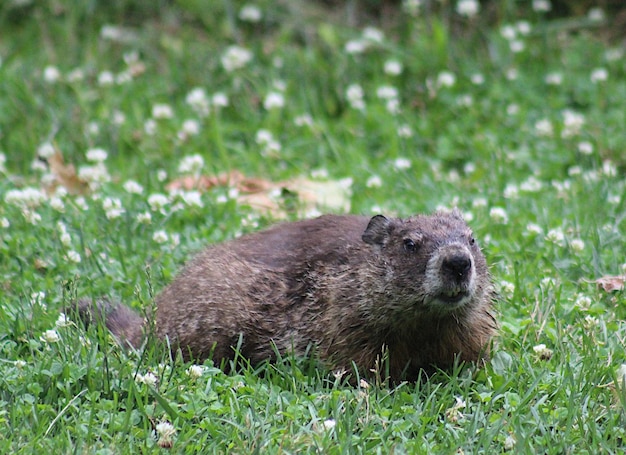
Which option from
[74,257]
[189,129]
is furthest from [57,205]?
[189,129]

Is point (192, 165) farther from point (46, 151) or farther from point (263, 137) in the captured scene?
point (46, 151)

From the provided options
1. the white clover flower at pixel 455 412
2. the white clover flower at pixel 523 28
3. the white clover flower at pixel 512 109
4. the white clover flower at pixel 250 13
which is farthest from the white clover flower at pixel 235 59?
the white clover flower at pixel 455 412

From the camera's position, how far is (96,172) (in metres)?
6.84

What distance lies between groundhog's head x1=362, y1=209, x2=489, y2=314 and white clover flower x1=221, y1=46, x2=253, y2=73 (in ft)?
13.7

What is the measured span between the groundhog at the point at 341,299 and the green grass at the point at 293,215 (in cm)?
15

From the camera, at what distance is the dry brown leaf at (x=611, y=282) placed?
5.16 meters

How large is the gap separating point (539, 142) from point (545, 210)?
152 cm

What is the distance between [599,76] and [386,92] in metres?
1.76

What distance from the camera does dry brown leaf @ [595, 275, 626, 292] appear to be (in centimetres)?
516

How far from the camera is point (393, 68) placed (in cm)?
850

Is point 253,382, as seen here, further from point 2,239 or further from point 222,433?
point 2,239

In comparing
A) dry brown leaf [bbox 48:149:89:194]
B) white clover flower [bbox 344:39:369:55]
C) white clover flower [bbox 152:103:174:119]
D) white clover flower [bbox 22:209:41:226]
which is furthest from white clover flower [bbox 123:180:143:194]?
white clover flower [bbox 344:39:369:55]

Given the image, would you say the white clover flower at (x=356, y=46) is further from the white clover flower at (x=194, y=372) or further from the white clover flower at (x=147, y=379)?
the white clover flower at (x=147, y=379)

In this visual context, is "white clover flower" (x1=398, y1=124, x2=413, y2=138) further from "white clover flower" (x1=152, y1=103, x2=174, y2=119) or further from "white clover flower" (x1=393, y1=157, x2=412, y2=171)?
"white clover flower" (x1=152, y1=103, x2=174, y2=119)
